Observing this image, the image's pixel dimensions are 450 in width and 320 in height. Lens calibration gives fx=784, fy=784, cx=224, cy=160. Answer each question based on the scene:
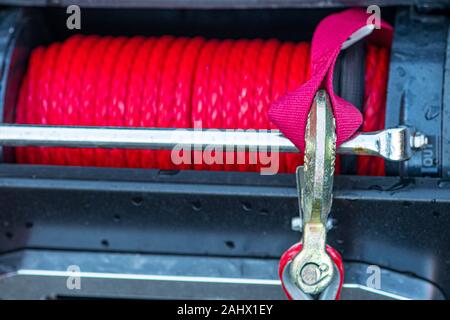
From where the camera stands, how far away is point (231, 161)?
5.45 feet

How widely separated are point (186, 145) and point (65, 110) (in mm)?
406

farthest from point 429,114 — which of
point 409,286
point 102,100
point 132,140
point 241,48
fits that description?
point 102,100

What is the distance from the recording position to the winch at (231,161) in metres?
1.41

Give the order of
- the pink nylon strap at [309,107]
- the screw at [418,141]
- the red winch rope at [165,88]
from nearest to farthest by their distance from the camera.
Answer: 1. the pink nylon strap at [309,107]
2. the screw at [418,141]
3. the red winch rope at [165,88]

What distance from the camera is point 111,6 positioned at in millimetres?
1747

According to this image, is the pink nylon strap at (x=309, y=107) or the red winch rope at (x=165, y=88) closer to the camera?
the pink nylon strap at (x=309, y=107)

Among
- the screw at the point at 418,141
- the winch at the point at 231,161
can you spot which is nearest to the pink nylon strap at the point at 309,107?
the winch at the point at 231,161

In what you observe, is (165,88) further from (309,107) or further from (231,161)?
(309,107)

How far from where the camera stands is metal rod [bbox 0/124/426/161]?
1.39 metres

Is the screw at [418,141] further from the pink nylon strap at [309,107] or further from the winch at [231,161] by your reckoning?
the pink nylon strap at [309,107]

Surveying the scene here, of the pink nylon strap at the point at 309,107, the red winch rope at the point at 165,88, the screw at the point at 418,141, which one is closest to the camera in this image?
the pink nylon strap at the point at 309,107

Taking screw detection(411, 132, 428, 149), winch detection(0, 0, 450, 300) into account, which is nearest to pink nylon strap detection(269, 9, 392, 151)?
winch detection(0, 0, 450, 300)
